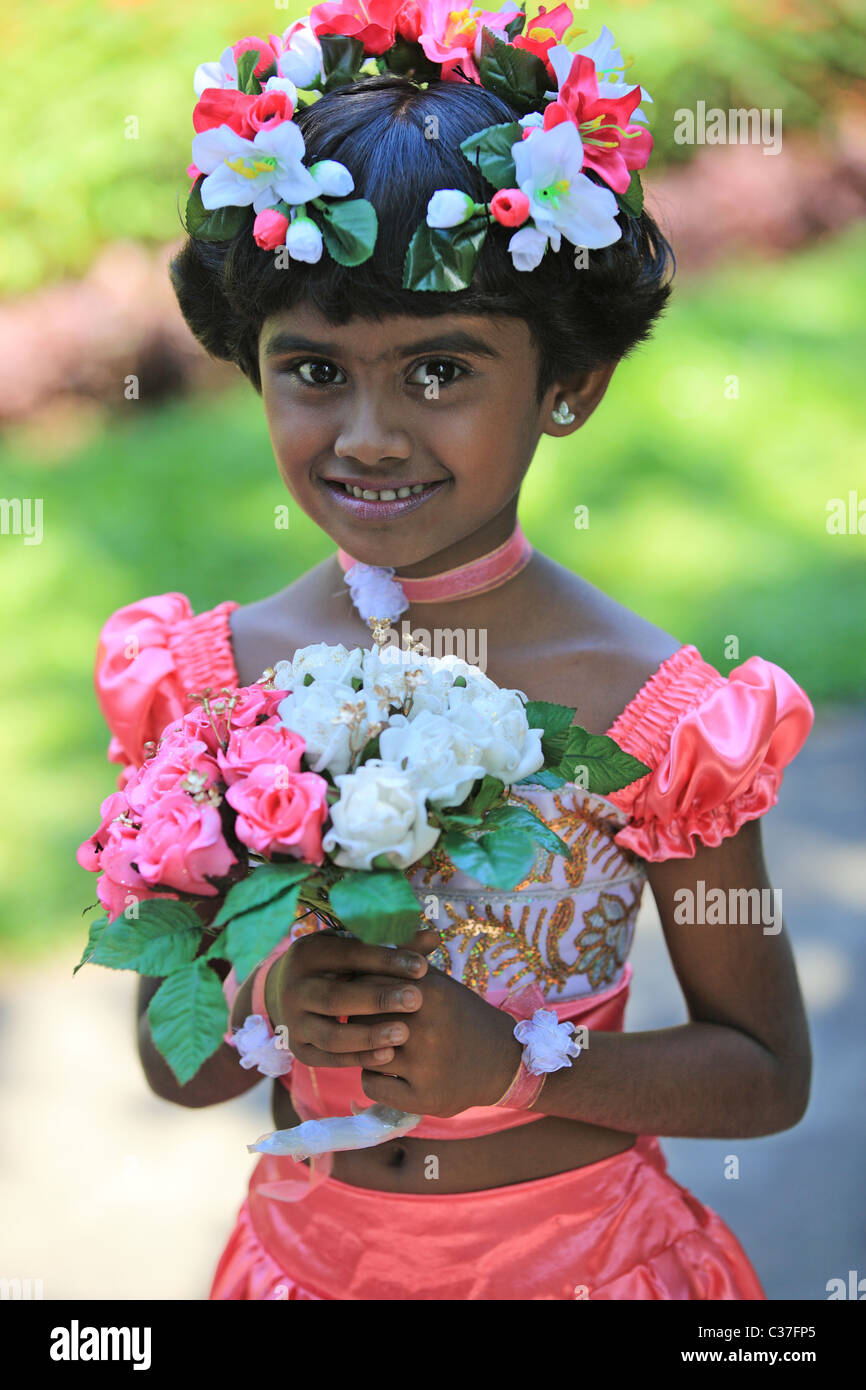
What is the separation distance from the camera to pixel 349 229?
5.87 feet

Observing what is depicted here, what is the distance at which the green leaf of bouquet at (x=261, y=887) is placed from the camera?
4.83 feet

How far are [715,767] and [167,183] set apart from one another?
7.94 metres

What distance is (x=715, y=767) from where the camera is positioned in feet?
6.46

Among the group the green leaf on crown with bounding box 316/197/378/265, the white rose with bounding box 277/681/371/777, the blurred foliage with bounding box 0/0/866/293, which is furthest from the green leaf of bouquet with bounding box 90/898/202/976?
the blurred foliage with bounding box 0/0/866/293

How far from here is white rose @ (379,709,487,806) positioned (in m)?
1.53

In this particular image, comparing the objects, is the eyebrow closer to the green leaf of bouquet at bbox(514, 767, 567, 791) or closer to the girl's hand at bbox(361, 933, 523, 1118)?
the green leaf of bouquet at bbox(514, 767, 567, 791)

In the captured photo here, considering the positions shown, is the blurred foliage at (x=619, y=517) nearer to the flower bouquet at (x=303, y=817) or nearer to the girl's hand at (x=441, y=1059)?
the girl's hand at (x=441, y=1059)

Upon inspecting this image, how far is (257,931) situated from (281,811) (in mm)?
128

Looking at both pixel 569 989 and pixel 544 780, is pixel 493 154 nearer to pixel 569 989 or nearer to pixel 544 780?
pixel 544 780

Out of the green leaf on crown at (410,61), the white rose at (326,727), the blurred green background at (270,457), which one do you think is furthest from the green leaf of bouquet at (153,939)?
the blurred green background at (270,457)

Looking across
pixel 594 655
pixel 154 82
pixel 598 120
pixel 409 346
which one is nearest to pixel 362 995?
pixel 594 655

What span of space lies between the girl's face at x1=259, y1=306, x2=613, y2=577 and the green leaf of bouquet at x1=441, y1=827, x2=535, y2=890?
0.51 m

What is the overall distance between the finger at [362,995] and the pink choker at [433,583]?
22.5 inches

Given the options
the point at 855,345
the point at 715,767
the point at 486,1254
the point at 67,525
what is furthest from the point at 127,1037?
the point at 855,345
